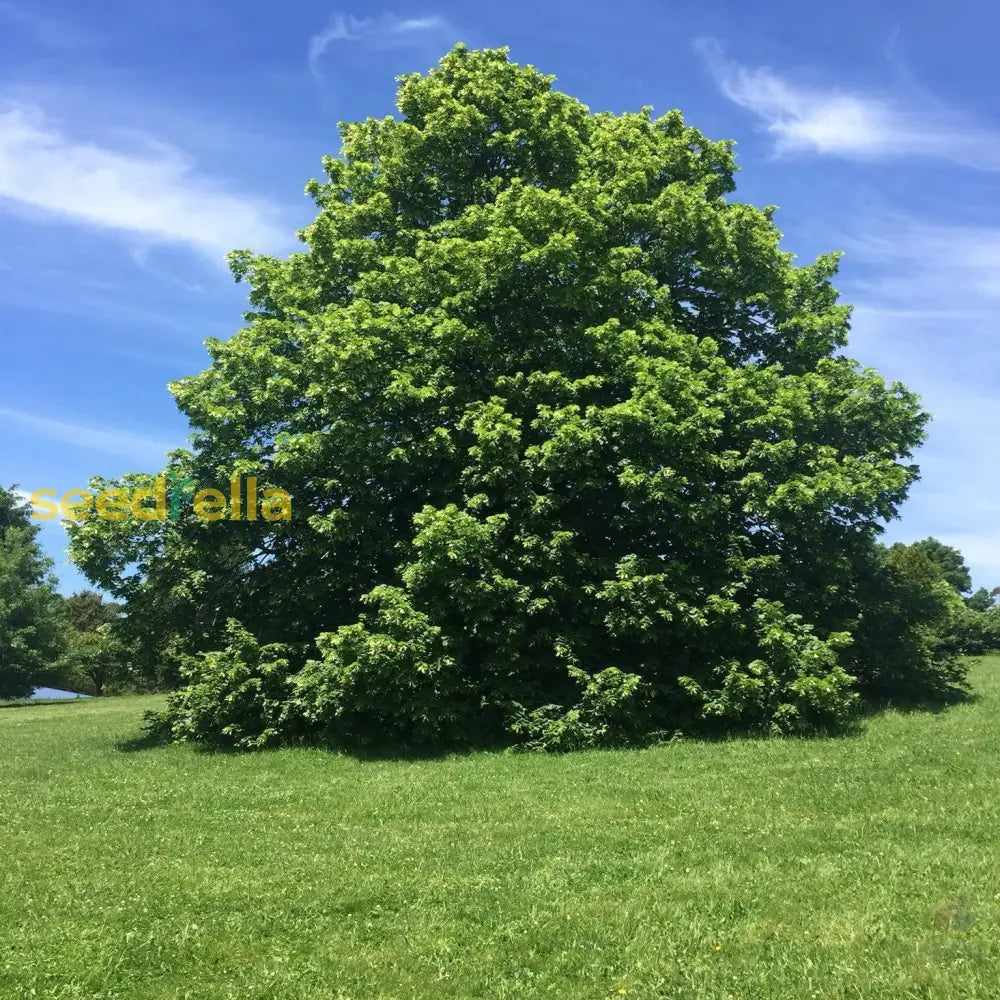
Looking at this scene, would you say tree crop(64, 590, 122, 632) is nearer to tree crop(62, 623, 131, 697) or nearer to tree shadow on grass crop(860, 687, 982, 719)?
tree crop(62, 623, 131, 697)

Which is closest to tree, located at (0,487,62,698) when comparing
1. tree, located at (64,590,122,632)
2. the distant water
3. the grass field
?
the distant water

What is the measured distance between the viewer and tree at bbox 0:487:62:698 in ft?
160

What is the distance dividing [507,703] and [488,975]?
1122 cm

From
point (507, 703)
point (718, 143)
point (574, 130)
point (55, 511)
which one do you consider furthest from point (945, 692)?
point (55, 511)

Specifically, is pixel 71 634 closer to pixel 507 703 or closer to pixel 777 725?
pixel 507 703

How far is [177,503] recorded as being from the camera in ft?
65.0

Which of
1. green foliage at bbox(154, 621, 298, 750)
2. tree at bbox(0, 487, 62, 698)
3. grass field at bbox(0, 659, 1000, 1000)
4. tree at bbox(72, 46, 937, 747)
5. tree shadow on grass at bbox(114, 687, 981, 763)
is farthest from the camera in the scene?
tree at bbox(0, 487, 62, 698)

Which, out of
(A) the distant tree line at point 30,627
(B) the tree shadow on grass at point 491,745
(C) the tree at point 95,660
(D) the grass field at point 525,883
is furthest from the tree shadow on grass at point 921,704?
(A) the distant tree line at point 30,627

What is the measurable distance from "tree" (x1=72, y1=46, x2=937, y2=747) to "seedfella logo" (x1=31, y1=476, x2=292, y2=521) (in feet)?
0.85

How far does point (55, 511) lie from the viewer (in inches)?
782

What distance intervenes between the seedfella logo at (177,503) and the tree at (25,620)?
113 feet

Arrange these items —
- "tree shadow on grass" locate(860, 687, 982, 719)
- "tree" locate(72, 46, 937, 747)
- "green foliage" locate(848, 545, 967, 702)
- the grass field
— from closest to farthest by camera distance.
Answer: the grass field < "tree" locate(72, 46, 937, 747) < "tree shadow on grass" locate(860, 687, 982, 719) < "green foliage" locate(848, 545, 967, 702)

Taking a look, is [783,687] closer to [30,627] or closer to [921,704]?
[921,704]

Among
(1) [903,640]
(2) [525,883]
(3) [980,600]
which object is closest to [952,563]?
(3) [980,600]
